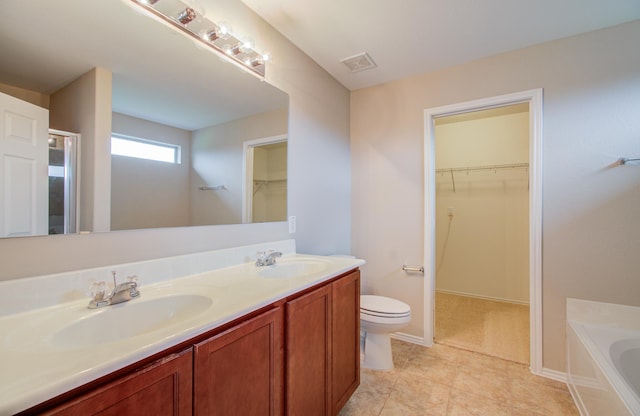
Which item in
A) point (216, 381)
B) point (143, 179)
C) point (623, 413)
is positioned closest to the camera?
point (216, 381)

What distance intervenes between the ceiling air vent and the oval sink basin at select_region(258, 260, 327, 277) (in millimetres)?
1636

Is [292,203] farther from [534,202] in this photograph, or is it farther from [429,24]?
[534,202]

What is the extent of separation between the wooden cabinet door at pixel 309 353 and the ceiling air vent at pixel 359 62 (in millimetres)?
1804

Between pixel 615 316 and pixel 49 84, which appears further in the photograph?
pixel 615 316

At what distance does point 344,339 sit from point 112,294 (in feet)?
3.56

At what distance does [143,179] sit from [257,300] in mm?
752

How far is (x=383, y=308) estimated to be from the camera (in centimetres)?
199

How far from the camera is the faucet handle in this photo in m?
0.90

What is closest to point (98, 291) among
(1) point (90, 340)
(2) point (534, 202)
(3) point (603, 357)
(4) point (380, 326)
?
(1) point (90, 340)

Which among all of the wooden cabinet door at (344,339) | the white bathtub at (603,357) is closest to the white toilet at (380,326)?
the wooden cabinet door at (344,339)

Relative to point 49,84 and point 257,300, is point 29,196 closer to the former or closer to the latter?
point 49,84

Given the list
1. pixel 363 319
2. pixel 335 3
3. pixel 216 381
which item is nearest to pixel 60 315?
pixel 216 381

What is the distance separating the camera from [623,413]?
104 centimetres

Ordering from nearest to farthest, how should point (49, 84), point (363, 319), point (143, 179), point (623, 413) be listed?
point (49, 84) < point (623, 413) < point (143, 179) < point (363, 319)
